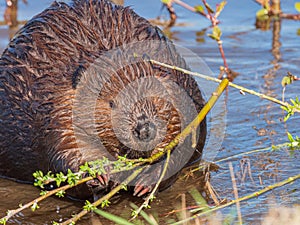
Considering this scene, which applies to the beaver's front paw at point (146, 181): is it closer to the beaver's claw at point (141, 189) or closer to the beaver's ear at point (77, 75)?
the beaver's claw at point (141, 189)

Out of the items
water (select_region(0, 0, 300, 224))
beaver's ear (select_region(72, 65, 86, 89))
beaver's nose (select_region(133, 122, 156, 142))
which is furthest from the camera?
water (select_region(0, 0, 300, 224))

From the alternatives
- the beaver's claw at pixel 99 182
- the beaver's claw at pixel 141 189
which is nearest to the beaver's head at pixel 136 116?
the beaver's claw at pixel 99 182

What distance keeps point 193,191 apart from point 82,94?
0.86 meters

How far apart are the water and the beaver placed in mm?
158

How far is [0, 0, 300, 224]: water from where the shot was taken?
3.99 meters

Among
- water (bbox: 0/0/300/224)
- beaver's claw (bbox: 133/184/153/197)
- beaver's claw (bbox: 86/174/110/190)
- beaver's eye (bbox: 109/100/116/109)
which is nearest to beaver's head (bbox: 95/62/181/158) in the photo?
beaver's eye (bbox: 109/100/116/109)

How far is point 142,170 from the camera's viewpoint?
150 inches

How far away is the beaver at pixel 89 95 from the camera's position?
371cm

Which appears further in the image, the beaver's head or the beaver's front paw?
the beaver's front paw

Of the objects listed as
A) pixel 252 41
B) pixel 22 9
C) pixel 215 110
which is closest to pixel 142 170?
pixel 215 110

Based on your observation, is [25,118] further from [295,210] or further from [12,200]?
[295,210]

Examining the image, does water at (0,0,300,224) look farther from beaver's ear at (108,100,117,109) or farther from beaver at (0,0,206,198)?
beaver's ear at (108,100,117,109)

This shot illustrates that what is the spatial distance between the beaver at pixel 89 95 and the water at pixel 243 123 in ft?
0.52

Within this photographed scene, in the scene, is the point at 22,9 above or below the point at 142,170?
above
